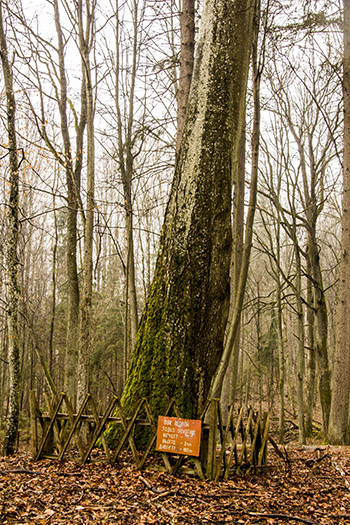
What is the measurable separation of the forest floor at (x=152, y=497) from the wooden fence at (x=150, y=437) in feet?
0.40

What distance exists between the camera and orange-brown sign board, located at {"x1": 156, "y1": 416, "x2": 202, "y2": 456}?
4.29 m

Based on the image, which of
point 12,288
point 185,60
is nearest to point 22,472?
point 12,288

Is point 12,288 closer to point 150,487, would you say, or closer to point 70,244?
point 70,244

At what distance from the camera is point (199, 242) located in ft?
17.3

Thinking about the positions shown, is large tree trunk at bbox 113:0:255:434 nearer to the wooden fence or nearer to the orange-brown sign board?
the wooden fence

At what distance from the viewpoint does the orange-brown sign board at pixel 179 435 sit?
4293 millimetres

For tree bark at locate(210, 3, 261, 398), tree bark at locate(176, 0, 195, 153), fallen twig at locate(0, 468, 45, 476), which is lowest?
fallen twig at locate(0, 468, 45, 476)

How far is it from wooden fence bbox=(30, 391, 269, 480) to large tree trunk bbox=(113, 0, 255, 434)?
14.0 inches

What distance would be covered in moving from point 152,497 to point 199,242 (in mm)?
2832

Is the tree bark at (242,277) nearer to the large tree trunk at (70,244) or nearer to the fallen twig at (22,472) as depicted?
the fallen twig at (22,472)

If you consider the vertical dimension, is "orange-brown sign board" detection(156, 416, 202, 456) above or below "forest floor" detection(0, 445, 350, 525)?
above

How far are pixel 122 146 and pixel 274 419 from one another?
506 inches

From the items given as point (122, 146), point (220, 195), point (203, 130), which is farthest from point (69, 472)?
point (122, 146)

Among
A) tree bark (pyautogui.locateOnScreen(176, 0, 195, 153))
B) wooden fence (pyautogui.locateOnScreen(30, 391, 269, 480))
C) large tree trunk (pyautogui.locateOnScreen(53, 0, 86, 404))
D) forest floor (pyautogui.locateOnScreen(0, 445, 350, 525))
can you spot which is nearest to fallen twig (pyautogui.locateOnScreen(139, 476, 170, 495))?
forest floor (pyautogui.locateOnScreen(0, 445, 350, 525))
